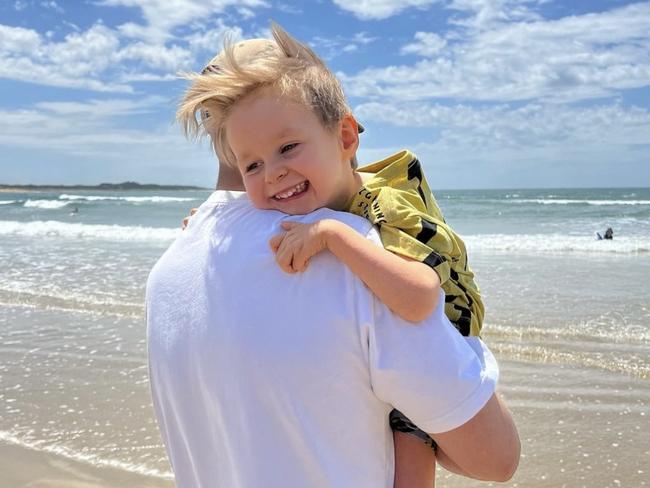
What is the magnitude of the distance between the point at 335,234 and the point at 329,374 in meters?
0.24

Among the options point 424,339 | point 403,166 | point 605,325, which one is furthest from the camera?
point 605,325

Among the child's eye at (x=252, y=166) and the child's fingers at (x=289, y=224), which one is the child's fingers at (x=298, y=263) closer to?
the child's fingers at (x=289, y=224)

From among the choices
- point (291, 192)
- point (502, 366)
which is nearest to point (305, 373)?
point (291, 192)

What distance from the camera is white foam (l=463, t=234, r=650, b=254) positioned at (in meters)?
14.6

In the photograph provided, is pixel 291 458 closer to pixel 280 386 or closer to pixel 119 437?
pixel 280 386

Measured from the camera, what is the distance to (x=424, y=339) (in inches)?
39.4

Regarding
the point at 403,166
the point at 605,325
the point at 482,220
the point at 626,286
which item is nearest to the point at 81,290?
the point at 605,325

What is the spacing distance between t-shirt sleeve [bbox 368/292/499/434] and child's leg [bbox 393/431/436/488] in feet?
0.39

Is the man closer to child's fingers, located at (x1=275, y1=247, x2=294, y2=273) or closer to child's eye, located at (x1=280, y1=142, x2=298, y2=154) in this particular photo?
child's fingers, located at (x1=275, y1=247, x2=294, y2=273)

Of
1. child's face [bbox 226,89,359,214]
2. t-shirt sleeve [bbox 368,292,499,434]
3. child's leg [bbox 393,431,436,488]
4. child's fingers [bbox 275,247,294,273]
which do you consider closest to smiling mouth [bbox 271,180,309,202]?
child's face [bbox 226,89,359,214]

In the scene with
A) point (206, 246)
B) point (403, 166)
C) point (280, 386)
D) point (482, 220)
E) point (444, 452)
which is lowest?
point (482, 220)

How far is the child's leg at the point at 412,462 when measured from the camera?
115 centimetres

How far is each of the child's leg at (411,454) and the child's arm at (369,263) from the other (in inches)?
8.7

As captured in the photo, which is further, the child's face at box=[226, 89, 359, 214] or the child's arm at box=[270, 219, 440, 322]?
the child's face at box=[226, 89, 359, 214]
